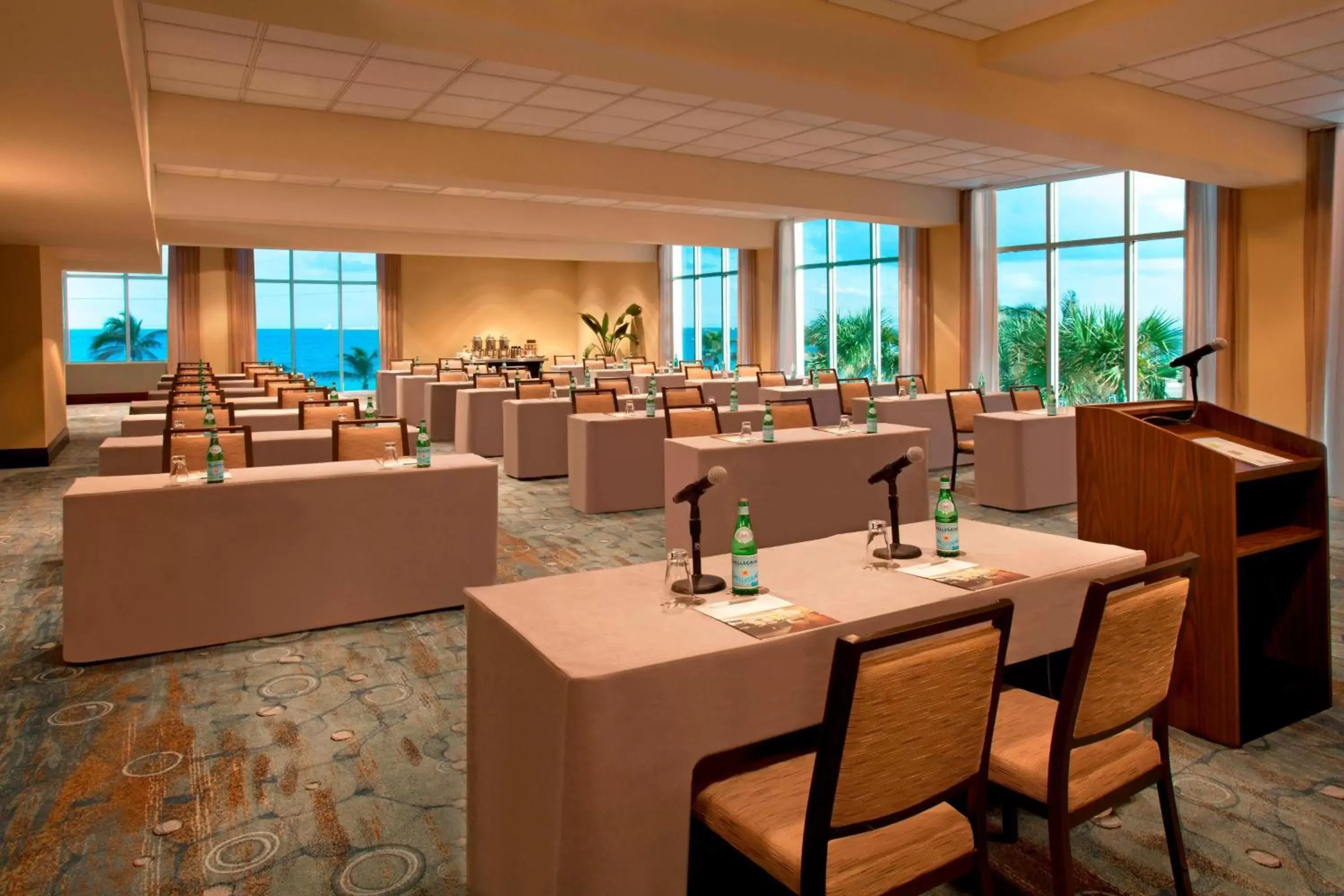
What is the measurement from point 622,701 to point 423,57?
18.8 feet

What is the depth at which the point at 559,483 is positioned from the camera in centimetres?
926

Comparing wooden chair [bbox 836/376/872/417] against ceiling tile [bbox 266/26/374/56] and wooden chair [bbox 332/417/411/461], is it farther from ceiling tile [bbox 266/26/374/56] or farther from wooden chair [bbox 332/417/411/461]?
ceiling tile [bbox 266/26/374/56]

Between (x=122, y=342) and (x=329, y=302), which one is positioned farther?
(x=329, y=302)

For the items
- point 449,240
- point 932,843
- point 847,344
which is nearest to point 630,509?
point 932,843

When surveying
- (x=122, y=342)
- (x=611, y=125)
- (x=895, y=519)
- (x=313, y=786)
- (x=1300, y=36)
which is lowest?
(x=313, y=786)

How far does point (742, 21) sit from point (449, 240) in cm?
1318

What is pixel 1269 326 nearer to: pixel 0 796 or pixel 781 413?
pixel 781 413

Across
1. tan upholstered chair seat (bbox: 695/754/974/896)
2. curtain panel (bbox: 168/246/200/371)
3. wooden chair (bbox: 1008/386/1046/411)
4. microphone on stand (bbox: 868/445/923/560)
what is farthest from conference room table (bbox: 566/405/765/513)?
curtain panel (bbox: 168/246/200/371)

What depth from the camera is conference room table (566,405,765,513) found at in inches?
305

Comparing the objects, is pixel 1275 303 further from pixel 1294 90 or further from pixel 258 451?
pixel 258 451

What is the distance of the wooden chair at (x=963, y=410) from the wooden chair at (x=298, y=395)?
216 inches

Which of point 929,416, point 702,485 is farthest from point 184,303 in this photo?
point 702,485

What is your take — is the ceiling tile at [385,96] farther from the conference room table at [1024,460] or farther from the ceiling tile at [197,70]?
the conference room table at [1024,460]

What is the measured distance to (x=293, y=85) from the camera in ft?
23.6
